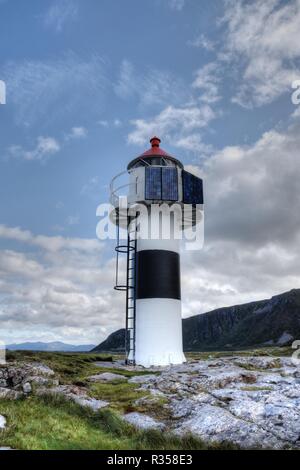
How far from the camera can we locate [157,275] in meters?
34.8

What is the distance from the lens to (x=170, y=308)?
3475 cm

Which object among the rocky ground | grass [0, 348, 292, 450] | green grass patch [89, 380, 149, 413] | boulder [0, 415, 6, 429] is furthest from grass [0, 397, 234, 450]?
green grass patch [89, 380, 149, 413]

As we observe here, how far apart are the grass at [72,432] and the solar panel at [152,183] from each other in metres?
23.1

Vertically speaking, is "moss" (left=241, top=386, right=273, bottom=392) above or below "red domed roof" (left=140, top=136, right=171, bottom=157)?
below

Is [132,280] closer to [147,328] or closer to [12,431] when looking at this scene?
[147,328]

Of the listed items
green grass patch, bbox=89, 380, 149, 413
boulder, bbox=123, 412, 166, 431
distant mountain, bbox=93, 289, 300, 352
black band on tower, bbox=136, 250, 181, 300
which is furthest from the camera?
distant mountain, bbox=93, 289, 300, 352

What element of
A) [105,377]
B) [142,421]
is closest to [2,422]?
[142,421]

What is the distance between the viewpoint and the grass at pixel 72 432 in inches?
415

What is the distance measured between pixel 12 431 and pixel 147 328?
23.6 m

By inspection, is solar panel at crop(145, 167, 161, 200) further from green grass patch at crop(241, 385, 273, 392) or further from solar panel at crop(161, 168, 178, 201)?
green grass patch at crop(241, 385, 273, 392)

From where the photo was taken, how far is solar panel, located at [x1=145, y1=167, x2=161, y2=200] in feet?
116

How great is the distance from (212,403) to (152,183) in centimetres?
2348
